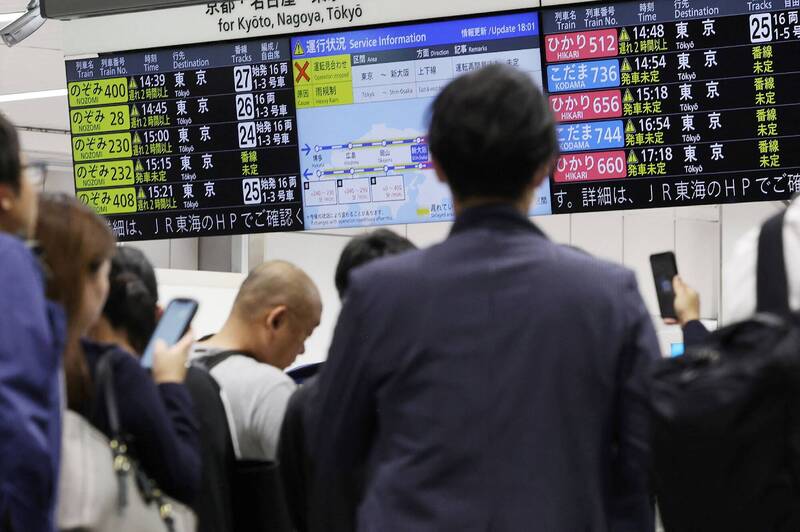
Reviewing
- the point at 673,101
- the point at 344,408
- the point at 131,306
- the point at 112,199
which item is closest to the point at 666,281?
the point at 673,101

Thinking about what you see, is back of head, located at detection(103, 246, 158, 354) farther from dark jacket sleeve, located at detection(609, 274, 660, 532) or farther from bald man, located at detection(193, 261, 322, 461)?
dark jacket sleeve, located at detection(609, 274, 660, 532)

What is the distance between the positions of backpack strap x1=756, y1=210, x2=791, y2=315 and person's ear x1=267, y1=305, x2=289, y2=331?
1.72 meters

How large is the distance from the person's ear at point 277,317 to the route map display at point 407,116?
1.72 metres

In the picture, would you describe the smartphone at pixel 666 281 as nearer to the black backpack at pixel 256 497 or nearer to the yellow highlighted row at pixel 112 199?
the black backpack at pixel 256 497

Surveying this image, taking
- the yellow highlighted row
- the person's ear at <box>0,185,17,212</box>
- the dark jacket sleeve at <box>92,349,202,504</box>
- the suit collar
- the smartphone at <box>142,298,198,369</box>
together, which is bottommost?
the dark jacket sleeve at <box>92,349,202,504</box>

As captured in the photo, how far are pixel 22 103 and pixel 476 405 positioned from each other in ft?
30.7

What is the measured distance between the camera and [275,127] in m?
5.30

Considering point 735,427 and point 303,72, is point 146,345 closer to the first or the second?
point 735,427

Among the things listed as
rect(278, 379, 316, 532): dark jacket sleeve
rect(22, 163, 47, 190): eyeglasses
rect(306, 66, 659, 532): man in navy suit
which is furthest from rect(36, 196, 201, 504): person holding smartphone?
rect(278, 379, 316, 532): dark jacket sleeve

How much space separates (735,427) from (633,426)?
0.59 feet

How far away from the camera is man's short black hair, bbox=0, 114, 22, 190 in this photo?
2.01 metres

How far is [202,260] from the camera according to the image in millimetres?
13164

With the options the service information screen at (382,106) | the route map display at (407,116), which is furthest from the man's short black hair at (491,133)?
the service information screen at (382,106)

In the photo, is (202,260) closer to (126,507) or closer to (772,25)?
(772,25)
